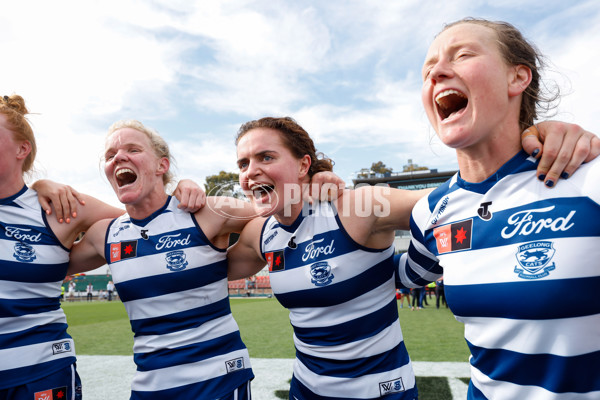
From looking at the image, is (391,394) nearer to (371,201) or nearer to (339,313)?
(339,313)

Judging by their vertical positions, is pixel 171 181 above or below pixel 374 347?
above

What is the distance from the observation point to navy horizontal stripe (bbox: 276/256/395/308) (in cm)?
220

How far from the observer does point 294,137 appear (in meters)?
2.64

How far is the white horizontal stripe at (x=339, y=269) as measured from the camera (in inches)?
87.4

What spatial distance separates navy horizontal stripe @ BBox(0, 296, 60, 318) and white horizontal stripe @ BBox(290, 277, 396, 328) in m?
1.70

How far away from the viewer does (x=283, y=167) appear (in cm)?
249

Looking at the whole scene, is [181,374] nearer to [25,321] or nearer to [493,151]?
[25,321]

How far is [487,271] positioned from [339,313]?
3.34ft

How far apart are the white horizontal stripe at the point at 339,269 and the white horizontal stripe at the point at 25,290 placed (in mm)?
1600

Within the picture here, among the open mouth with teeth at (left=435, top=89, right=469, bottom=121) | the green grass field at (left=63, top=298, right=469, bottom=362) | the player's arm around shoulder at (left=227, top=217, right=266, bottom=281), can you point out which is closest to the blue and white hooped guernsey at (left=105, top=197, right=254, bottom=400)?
the player's arm around shoulder at (left=227, top=217, right=266, bottom=281)

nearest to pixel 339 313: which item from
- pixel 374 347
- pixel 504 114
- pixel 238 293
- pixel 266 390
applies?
pixel 374 347

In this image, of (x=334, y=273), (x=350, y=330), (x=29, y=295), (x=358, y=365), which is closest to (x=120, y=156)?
(x=29, y=295)

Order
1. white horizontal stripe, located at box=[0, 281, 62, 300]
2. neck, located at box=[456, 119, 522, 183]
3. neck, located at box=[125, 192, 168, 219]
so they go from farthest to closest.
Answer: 1. neck, located at box=[125, 192, 168, 219]
2. white horizontal stripe, located at box=[0, 281, 62, 300]
3. neck, located at box=[456, 119, 522, 183]

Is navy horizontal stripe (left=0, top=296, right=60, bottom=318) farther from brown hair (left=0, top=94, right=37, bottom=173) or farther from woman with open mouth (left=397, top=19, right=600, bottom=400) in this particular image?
woman with open mouth (left=397, top=19, right=600, bottom=400)
